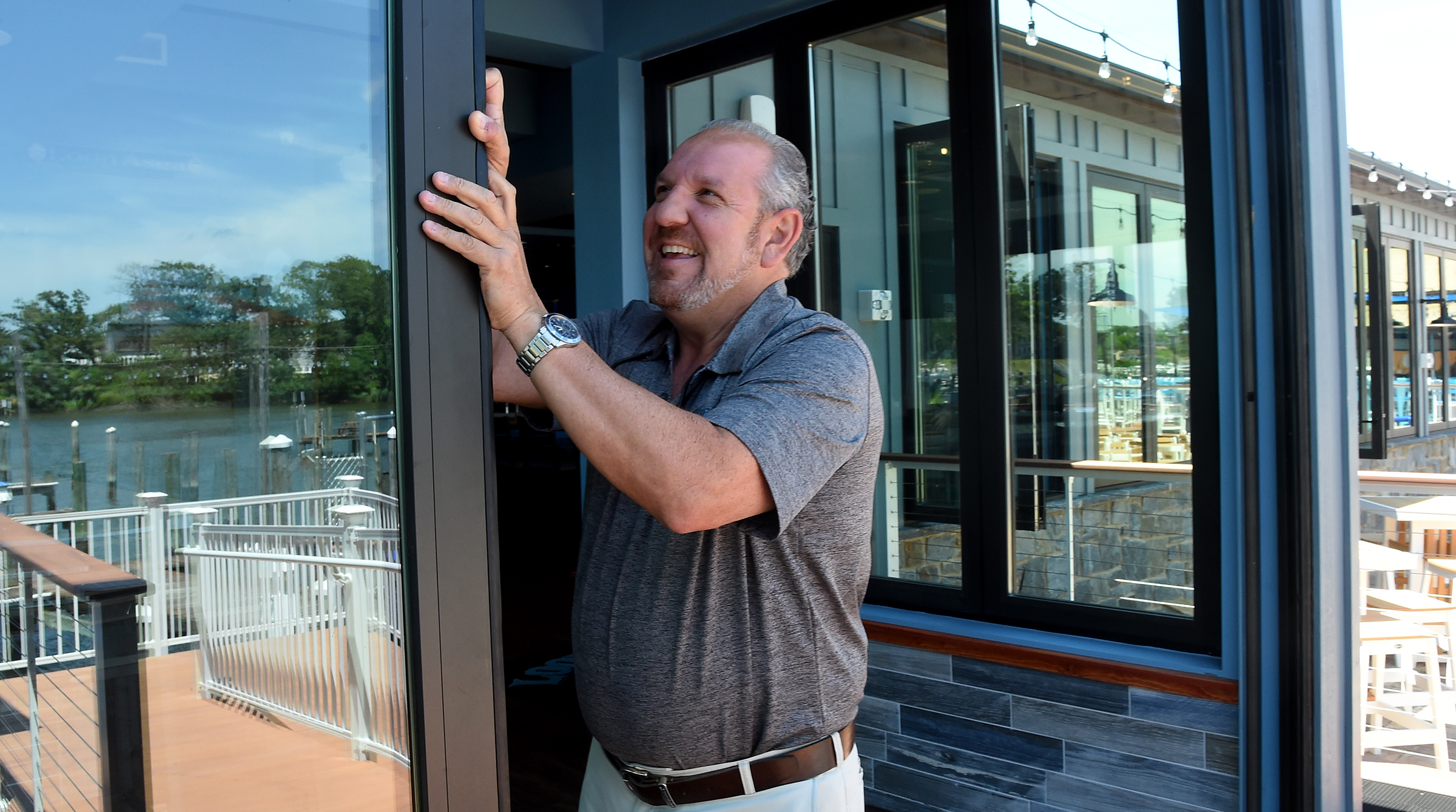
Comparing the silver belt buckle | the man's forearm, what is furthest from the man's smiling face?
the silver belt buckle

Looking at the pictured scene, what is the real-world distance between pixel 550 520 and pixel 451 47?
23.5ft

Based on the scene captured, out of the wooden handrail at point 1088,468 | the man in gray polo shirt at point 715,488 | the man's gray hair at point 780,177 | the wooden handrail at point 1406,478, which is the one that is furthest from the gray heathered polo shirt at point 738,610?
the wooden handrail at point 1088,468

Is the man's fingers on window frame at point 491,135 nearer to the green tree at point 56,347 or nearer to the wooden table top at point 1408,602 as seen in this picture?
the green tree at point 56,347

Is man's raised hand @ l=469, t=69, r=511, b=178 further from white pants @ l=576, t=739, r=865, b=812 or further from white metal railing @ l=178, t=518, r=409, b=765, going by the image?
white pants @ l=576, t=739, r=865, b=812

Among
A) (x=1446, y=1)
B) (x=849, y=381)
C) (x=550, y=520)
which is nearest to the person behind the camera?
(x=849, y=381)

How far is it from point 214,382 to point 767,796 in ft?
2.56

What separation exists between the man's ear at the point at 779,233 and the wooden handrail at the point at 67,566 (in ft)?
2.64

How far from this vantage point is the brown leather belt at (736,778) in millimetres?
1158

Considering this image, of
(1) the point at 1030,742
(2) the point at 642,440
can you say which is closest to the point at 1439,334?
(1) the point at 1030,742

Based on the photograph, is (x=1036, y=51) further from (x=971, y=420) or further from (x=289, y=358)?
(x=289, y=358)

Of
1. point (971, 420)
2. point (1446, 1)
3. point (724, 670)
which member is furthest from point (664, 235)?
point (1446, 1)

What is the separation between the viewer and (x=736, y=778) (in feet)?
3.79

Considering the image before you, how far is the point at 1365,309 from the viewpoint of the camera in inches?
83.0

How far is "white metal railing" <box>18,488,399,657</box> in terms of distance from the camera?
2.29ft
